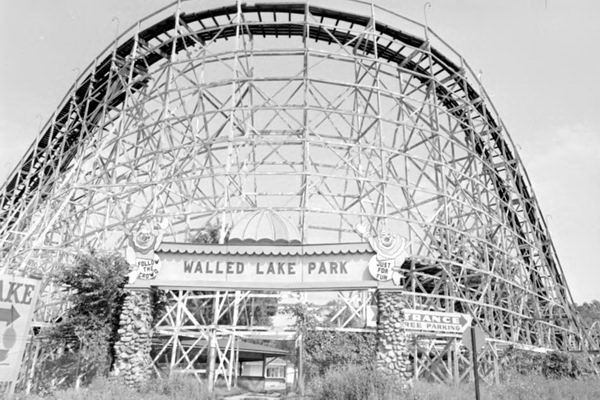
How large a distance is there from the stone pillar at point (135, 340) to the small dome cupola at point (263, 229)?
11.5ft

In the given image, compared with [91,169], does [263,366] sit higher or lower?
lower

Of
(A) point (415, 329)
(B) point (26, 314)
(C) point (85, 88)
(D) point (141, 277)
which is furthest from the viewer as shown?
(C) point (85, 88)

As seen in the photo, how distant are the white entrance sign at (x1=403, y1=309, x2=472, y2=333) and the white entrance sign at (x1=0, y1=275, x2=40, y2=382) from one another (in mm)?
8179

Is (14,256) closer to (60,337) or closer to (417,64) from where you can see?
(60,337)

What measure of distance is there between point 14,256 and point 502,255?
1667cm

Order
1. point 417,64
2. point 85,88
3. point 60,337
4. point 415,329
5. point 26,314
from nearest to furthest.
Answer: point 26,314, point 415,329, point 60,337, point 417,64, point 85,88

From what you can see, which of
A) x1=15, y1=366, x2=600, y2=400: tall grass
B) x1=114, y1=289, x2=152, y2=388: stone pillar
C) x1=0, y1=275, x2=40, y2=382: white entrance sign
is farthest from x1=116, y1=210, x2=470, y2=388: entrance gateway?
x1=0, y1=275, x2=40, y2=382: white entrance sign

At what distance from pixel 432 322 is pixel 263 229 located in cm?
541

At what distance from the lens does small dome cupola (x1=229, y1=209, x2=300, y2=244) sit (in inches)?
559

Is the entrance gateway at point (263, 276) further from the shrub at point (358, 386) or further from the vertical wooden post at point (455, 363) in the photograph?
the vertical wooden post at point (455, 363)

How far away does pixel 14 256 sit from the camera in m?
15.7

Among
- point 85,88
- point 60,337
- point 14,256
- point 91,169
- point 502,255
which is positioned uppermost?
point 85,88

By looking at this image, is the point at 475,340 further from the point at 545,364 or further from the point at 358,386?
the point at 545,364

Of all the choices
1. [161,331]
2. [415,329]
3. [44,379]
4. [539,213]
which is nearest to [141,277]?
[161,331]
